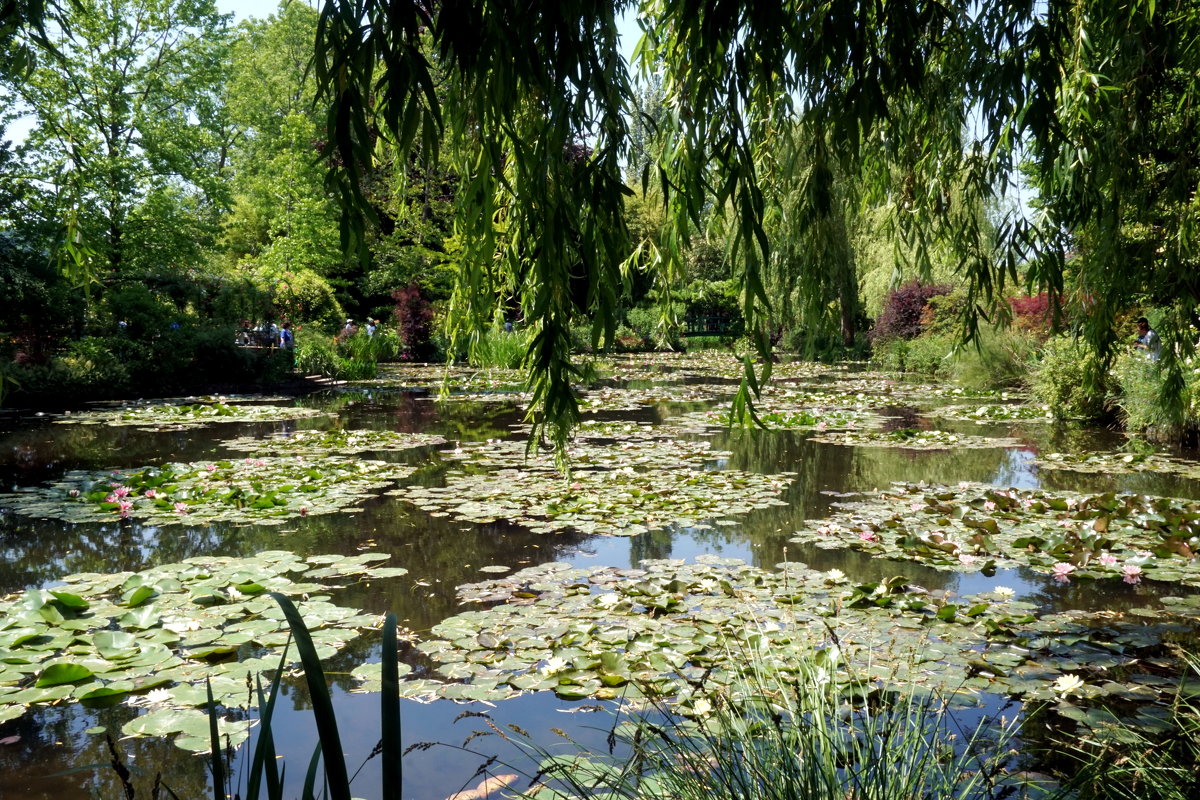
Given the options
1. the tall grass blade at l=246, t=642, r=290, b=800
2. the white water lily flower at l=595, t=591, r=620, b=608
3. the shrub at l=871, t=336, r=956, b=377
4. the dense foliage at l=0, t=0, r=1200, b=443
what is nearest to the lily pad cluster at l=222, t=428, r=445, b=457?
the dense foliage at l=0, t=0, r=1200, b=443

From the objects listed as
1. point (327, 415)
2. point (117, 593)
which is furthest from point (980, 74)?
point (327, 415)

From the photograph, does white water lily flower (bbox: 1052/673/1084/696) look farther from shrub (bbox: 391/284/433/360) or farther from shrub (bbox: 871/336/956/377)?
shrub (bbox: 391/284/433/360)

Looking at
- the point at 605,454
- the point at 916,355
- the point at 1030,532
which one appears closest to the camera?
the point at 1030,532

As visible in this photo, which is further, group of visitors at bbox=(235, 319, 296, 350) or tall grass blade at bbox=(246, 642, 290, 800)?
group of visitors at bbox=(235, 319, 296, 350)

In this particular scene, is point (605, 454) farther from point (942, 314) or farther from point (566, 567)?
point (942, 314)

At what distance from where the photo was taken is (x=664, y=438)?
9.16 metres

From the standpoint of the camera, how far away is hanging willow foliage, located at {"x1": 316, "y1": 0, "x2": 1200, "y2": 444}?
200cm

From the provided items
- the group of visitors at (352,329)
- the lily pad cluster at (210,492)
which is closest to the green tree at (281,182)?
the group of visitors at (352,329)

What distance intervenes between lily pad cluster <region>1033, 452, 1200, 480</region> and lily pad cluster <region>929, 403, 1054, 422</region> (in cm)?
307

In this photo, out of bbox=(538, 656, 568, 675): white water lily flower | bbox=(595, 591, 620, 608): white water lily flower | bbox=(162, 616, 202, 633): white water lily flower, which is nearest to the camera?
bbox=(538, 656, 568, 675): white water lily flower

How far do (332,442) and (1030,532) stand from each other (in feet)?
21.7

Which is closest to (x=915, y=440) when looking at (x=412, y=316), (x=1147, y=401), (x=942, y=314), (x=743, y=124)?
(x=1147, y=401)

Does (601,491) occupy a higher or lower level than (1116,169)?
lower

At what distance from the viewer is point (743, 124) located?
2375mm
